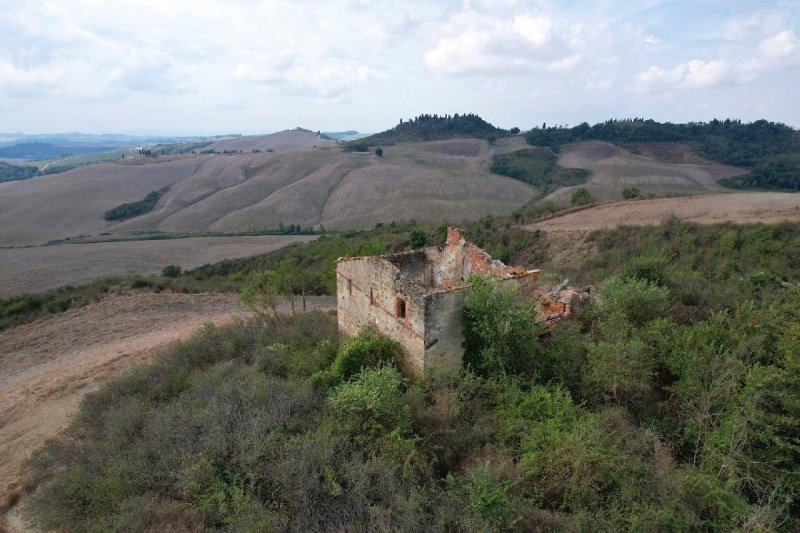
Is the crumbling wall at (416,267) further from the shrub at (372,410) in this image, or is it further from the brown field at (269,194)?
the brown field at (269,194)

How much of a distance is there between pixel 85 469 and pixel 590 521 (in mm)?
9853

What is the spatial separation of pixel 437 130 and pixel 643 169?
69.3 metres

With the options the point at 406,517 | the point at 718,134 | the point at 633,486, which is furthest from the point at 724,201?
the point at 718,134

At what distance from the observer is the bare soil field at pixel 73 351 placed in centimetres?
1386

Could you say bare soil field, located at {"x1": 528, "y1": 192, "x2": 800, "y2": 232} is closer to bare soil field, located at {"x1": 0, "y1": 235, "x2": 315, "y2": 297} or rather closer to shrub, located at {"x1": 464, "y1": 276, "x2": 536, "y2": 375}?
shrub, located at {"x1": 464, "y1": 276, "x2": 536, "y2": 375}

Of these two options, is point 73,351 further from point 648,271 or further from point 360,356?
point 648,271

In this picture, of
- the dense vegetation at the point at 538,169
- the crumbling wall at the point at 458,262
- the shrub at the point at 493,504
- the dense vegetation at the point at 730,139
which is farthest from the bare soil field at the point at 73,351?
the dense vegetation at the point at 730,139

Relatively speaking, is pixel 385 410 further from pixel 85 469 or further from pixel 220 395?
pixel 85 469

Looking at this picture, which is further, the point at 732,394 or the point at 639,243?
the point at 639,243

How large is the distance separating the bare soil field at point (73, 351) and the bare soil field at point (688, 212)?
22521 millimetres

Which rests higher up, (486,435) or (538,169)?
(538,169)

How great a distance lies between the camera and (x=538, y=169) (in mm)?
87000

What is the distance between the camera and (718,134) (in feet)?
336

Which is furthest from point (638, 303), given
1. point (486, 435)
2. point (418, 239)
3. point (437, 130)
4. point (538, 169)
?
point (437, 130)
